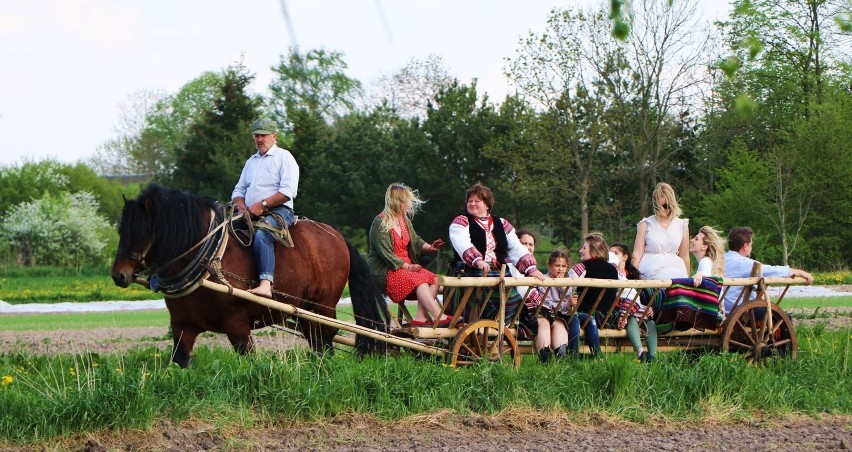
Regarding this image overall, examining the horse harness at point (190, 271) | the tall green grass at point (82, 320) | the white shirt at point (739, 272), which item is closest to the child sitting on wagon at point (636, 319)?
the white shirt at point (739, 272)

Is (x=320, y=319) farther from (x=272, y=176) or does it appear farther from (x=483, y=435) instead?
A: (x=483, y=435)

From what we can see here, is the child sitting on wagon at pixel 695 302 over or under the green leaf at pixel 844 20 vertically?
under

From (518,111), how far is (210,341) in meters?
28.2

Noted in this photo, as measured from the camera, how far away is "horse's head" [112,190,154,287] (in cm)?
753

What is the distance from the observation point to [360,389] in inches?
266

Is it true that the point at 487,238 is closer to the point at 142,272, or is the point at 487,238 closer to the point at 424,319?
the point at 424,319

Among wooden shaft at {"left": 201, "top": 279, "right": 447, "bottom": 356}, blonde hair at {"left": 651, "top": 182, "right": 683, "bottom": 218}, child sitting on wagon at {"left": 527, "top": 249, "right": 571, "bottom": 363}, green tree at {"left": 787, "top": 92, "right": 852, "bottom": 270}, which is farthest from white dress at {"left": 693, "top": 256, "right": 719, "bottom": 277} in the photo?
green tree at {"left": 787, "top": 92, "right": 852, "bottom": 270}

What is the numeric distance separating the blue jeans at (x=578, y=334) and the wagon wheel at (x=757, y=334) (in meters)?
1.25

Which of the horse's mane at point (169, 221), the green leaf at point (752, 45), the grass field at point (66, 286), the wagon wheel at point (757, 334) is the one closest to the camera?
the green leaf at point (752, 45)

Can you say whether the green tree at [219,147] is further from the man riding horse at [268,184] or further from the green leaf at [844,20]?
the green leaf at [844,20]

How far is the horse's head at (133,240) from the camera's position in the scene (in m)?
7.53

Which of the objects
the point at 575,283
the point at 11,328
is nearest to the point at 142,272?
the point at 575,283

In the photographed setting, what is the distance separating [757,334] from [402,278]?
10.7ft

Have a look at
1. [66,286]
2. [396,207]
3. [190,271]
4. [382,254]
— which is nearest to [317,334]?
[382,254]
